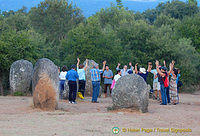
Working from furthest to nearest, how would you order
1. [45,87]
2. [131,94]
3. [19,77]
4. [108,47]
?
[108,47]
[19,77]
[45,87]
[131,94]

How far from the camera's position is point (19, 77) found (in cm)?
2027

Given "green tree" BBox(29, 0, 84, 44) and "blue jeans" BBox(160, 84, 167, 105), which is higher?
"green tree" BBox(29, 0, 84, 44)

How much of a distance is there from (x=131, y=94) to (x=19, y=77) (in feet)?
32.5

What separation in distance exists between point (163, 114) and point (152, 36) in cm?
1723

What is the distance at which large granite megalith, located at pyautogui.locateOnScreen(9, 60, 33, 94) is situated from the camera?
20233 millimetres

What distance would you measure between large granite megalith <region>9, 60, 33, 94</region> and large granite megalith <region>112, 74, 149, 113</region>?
30.3 feet

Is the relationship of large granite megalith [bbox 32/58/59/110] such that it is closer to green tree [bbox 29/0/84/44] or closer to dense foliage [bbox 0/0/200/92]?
dense foliage [bbox 0/0/200/92]

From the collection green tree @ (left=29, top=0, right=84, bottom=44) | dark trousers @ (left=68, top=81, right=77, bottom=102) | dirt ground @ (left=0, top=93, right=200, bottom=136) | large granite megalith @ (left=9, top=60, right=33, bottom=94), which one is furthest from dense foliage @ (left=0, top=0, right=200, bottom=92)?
green tree @ (left=29, top=0, right=84, bottom=44)

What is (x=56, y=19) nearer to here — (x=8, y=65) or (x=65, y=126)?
(x=8, y=65)

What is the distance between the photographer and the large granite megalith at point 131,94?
486 inches

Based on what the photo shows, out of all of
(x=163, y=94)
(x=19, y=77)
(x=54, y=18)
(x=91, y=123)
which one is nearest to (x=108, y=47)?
(x=19, y=77)

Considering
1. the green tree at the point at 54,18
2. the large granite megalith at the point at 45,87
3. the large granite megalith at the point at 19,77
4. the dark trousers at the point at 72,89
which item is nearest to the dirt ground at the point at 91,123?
the large granite megalith at the point at 45,87

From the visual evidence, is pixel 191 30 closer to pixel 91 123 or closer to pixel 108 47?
pixel 108 47

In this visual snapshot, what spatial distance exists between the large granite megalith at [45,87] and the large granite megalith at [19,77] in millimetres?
7822
